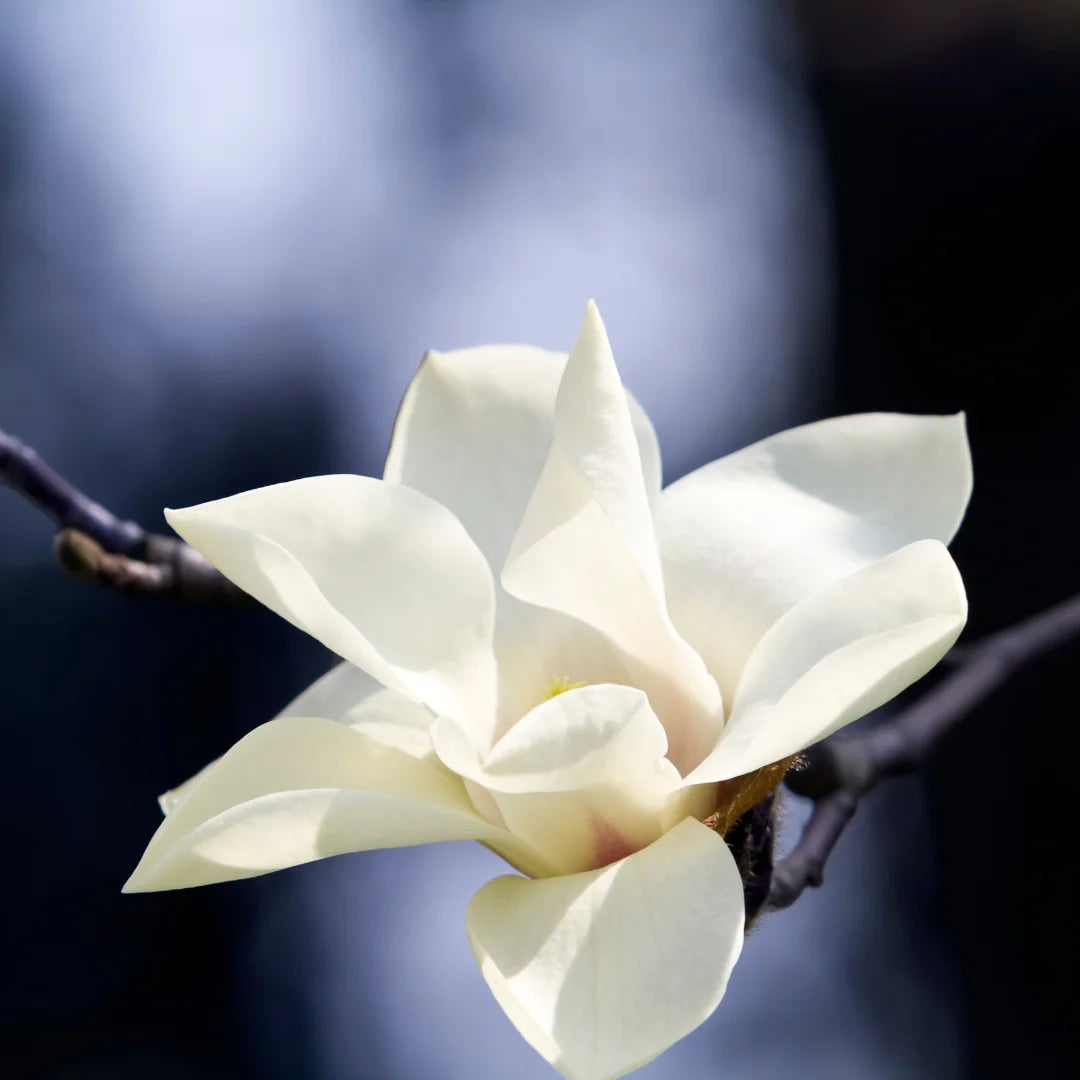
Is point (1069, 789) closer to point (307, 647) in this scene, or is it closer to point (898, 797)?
point (898, 797)

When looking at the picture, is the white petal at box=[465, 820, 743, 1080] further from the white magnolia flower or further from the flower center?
the flower center

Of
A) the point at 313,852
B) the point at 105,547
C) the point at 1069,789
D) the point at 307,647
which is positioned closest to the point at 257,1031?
the point at 307,647

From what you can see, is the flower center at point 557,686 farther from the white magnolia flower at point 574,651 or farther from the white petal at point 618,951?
the white petal at point 618,951

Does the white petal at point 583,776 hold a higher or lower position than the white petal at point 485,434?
lower

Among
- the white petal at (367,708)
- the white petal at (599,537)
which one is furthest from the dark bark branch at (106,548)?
the white petal at (599,537)

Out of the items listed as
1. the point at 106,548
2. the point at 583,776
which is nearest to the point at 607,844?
the point at 583,776

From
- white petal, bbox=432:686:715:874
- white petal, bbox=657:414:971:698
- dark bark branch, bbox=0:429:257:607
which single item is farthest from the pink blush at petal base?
dark bark branch, bbox=0:429:257:607
